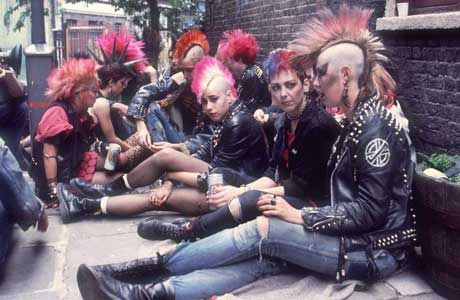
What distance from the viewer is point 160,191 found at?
459 cm

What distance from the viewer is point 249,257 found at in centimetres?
312

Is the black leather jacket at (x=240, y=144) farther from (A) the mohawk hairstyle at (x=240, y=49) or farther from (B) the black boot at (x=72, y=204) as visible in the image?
(A) the mohawk hairstyle at (x=240, y=49)

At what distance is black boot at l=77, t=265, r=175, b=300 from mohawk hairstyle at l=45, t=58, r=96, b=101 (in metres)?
2.31

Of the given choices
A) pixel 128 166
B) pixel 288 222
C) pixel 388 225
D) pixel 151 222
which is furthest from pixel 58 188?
pixel 388 225

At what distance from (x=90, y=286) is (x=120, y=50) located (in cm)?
343

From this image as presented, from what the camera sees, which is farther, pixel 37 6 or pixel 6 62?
pixel 6 62

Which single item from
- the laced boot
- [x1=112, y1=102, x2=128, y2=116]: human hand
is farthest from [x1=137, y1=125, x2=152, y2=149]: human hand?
the laced boot

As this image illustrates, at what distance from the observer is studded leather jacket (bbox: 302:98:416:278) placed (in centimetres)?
296

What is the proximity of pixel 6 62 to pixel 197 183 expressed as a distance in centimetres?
374

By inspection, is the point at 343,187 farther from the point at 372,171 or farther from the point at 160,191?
the point at 160,191

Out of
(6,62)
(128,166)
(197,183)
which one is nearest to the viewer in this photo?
(197,183)

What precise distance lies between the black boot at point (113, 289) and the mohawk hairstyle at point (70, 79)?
231 cm

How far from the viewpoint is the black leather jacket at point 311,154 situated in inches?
142

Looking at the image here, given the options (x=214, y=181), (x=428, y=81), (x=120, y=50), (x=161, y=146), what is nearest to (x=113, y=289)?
(x=214, y=181)
